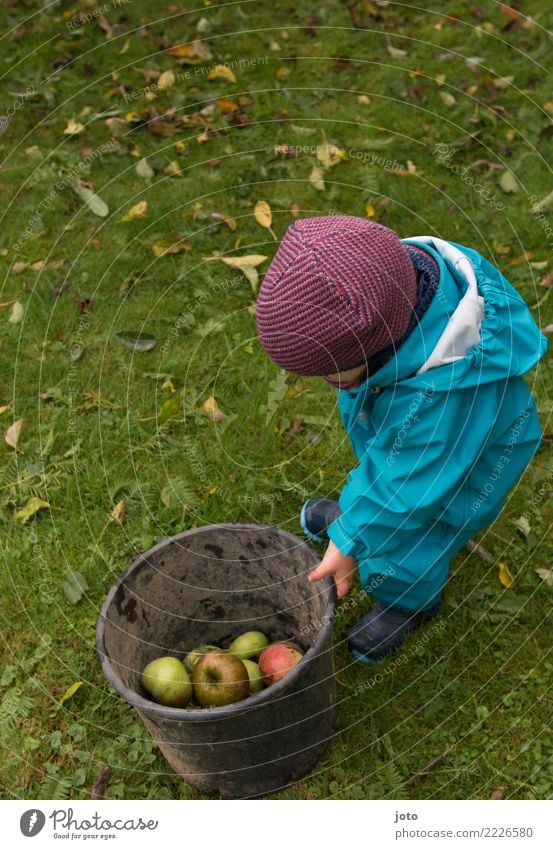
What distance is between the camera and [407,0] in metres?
5.38

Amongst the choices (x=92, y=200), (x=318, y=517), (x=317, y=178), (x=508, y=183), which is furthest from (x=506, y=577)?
(x=92, y=200)

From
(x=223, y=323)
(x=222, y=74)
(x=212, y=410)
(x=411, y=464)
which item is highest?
(x=411, y=464)

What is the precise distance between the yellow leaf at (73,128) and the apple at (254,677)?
3.50m

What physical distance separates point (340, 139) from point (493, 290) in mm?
2576

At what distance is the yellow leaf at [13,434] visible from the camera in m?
3.58

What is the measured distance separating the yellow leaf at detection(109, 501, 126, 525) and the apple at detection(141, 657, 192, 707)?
912 millimetres

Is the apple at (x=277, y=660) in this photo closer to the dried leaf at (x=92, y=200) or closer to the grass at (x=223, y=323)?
the grass at (x=223, y=323)

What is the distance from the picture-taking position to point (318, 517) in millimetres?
3092

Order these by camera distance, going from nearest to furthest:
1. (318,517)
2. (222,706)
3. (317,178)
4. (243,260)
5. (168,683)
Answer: (222,706) → (168,683) → (318,517) → (243,260) → (317,178)

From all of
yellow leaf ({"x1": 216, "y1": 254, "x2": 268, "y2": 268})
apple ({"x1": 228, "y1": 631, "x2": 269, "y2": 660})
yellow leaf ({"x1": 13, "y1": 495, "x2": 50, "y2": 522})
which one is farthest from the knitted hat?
yellow leaf ({"x1": 216, "y1": 254, "x2": 268, "y2": 268})

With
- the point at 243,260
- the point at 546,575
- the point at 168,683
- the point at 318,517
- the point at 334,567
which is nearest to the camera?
the point at 334,567

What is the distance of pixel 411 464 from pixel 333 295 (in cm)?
51
